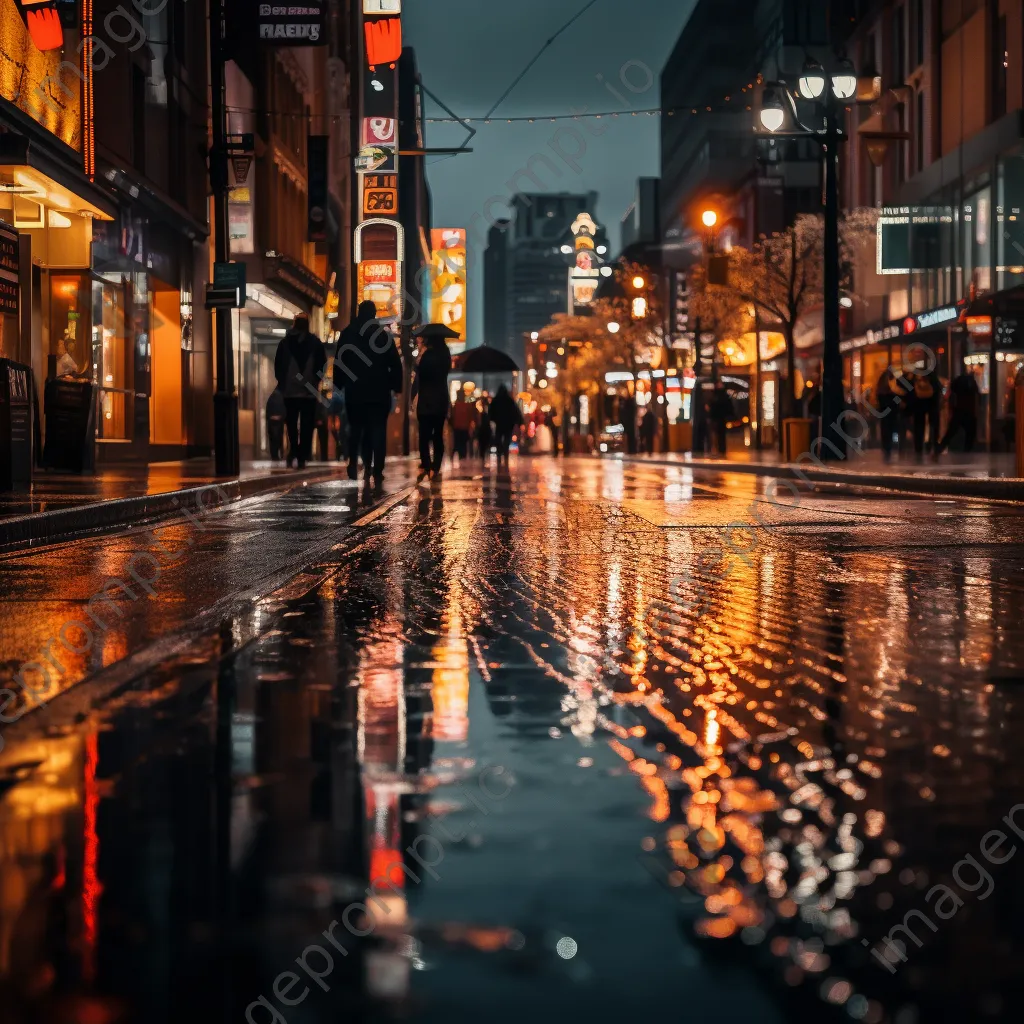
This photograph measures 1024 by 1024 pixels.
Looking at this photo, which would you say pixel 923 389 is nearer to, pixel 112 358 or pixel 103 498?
pixel 112 358

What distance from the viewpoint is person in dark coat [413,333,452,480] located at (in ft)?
80.9

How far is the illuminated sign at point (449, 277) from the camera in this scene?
15212cm

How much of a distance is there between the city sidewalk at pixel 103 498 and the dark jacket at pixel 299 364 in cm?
268

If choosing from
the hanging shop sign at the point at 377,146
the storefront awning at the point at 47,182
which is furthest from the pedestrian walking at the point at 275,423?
the hanging shop sign at the point at 377,146

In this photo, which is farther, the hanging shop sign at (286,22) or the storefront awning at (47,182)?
the hanging shop sign at (286,22)

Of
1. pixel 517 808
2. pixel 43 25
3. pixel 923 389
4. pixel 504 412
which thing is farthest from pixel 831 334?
pixel 517 808

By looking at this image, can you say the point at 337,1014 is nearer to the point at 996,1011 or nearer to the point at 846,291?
the point at 996,1011

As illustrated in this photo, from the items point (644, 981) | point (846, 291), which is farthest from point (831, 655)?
point (846, 291)

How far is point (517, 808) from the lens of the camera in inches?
Answer: 141

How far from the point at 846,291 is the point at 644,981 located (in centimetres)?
5808

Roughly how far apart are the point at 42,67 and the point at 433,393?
22.7 feet

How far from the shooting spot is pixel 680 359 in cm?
6544

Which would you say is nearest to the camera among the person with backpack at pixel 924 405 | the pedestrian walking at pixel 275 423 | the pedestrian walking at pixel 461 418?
the person with backpack at pixel 924 405

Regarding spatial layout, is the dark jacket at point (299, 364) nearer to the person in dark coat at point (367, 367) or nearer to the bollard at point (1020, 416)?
the person in dark coat at point (367, 367)
